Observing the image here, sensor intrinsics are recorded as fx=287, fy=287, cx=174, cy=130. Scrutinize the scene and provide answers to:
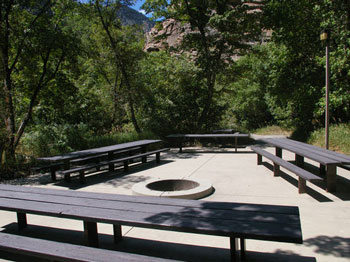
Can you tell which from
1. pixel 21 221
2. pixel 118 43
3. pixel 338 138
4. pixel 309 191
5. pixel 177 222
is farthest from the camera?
pixel 118 43

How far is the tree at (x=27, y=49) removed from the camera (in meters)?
7.64

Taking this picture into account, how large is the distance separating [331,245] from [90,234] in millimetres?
2528

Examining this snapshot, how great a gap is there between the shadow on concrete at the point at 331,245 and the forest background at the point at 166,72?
24.1 ft

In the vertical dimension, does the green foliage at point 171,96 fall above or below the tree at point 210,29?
below

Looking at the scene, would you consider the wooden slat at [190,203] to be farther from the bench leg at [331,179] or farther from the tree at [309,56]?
the tree at [309,56]

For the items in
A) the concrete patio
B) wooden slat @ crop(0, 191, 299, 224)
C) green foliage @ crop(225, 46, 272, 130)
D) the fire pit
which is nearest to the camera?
wooden slat @ crop(0, 191, 299, 224)

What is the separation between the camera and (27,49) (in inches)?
317

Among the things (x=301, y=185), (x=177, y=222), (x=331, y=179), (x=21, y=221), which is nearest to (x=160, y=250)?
(x=177, y=222)

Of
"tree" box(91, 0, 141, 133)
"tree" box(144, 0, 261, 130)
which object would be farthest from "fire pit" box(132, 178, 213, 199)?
"tree" box(144, 0, 261, 130)

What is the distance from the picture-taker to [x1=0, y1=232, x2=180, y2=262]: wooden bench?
2.14 m

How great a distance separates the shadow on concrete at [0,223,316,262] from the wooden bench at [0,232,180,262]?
0.62 meters

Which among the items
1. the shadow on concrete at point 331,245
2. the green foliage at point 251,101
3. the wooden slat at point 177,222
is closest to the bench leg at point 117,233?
the wooden slat at point 177,222

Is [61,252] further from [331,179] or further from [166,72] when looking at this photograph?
[166,72]

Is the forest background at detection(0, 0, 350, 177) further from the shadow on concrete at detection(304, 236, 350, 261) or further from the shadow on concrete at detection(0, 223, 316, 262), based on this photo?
the shadow on concrete at detection(304, 236, 350, 261)
